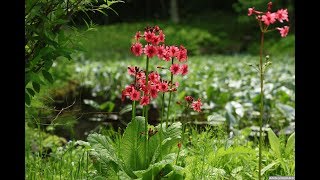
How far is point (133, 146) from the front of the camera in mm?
2590

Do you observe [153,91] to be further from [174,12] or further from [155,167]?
[174,12]

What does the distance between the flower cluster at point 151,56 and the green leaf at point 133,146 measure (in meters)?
0.16

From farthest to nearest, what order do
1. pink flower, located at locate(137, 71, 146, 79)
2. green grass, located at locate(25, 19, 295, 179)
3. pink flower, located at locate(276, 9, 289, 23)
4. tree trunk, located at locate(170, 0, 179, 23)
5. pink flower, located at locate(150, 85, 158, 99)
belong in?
1. tree trunk, located at locate(170, 0, 179, 23)
2. green grass, located at locate(25, 19, 295, 179)
3. pink flower, located at locate(137, 71, 146, 79)
4. pink flower, located at locate(150, 85, 158, 99)
5. pink flower, located at locate(276, 9, 289, 23)

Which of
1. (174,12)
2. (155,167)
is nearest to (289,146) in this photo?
(155,167)

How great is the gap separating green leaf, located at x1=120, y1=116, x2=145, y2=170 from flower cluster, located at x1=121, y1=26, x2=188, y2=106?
16 cm

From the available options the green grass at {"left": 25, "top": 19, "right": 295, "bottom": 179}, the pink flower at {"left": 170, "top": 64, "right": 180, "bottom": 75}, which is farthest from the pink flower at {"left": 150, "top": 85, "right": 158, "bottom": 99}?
the green grass at {"left": 25, "top": 19, "right": 295, "bottom": 179}

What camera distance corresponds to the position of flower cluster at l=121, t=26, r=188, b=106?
7.78ft

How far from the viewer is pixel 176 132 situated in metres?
2.70

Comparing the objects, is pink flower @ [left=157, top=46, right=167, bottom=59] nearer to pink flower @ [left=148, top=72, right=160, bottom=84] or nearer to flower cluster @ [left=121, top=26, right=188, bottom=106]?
flower cluster @ [left=121, top=26, right=188, bottom=106]

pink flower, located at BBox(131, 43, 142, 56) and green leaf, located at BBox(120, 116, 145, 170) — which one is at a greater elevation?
pink flower, located at BBox(131, 43, 142, 56)

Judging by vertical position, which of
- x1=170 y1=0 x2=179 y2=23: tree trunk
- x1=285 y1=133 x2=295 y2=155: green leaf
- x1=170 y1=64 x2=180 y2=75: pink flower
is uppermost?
x1=170 y1=0 x2=179 y2=23: tree trunk

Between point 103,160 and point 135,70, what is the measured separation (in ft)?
1.50

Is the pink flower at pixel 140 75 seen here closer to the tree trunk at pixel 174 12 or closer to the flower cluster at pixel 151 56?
the flower cluster at pixel 151 56

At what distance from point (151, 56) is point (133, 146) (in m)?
0.46
